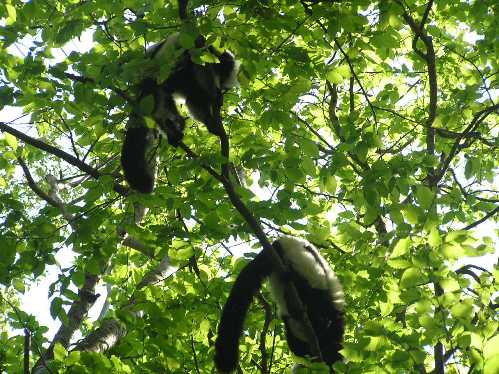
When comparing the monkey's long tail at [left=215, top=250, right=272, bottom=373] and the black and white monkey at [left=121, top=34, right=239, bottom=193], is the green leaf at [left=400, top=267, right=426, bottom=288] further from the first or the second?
the black and white monkey at [left=121, top=34, right=239, bottom=193]

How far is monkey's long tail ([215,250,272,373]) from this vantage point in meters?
3.69

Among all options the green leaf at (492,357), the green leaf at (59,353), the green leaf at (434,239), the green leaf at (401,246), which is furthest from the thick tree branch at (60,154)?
the green leaf at (492,357)

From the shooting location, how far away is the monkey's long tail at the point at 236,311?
145 inches

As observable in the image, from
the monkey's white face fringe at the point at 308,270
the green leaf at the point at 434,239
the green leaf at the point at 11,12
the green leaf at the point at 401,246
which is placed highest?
the green leaf at the point at 11,12

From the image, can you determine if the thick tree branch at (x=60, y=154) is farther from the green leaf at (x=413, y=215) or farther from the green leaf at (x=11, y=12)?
the green leaf at (x=413, y=215)

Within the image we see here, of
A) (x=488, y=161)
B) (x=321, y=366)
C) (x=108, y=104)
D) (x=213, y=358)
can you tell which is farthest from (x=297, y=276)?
(x=488, y=161)

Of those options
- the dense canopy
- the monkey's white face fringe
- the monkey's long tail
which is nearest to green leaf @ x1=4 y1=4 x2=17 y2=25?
the dense canopy

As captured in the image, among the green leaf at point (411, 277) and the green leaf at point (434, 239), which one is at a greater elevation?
the green leaf at point (434, 239)

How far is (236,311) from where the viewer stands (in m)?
3.92

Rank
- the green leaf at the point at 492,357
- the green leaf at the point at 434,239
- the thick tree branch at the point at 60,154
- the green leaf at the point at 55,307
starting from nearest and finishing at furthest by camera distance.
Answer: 1. the green leaf at the point at 492,357
2. the green leaf at the point at 434,239
3. the green leaf at the point at 55,307
4. the thick tree branch at the point at 60,154

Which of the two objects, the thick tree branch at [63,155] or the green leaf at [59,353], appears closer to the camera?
the green leaf at [59,353]

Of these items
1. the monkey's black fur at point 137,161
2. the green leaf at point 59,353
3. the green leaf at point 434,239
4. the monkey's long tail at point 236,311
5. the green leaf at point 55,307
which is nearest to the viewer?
the green leaf at point 434,239

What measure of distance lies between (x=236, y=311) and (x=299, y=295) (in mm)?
769

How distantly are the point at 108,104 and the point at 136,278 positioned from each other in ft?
6.84
